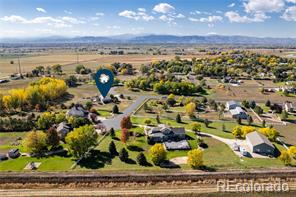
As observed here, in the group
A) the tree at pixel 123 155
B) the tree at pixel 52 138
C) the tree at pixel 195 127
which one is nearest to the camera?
the tree at pixel 123 155

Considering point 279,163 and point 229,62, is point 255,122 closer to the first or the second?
point 279,163

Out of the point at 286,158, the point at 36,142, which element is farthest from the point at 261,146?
the point at 36,142

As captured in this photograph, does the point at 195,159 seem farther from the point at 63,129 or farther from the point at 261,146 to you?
the point at 63,129

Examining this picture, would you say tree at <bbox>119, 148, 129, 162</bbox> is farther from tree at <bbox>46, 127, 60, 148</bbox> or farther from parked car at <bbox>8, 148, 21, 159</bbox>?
parked car at <bbox>8, 148, 21, 159</bbox>

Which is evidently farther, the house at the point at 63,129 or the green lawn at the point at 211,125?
the green lawn at the point at 211,125

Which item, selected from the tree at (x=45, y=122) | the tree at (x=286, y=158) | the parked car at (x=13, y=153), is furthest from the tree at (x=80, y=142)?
the tree at (x=286, y=158)

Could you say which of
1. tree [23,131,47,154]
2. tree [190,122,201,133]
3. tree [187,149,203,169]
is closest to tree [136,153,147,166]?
tree [187,149,203,169]

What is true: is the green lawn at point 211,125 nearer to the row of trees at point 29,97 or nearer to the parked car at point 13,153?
A: the parked car at point 13,153
